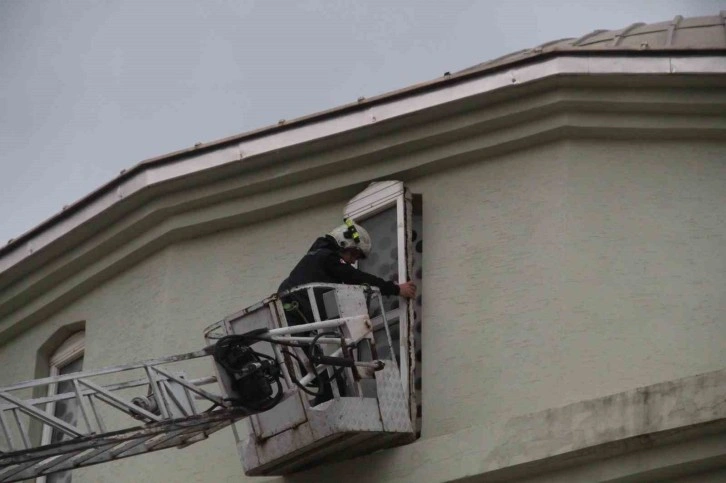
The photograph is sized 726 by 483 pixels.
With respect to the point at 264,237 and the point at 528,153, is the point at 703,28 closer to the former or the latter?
the point at 528,153

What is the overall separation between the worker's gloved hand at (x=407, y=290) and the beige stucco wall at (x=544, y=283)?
0.33 m

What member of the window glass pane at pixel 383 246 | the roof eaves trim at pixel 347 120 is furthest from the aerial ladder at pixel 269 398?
the roof eaves trim at pixel 347 120

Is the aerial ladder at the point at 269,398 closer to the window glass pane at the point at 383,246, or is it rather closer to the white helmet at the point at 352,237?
the white helmet at the point at 352,237

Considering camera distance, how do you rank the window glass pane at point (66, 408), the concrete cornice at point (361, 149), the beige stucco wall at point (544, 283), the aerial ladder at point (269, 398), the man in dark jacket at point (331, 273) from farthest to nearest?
the window glass pane at point (66, 408)
the concrete cornice at point (361, 149)
the man in dark jacket at point (331, 273)
the beige stucco wall at point (544, 283)
the aerial ladder at point (269, 398)

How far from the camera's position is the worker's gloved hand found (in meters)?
15.5

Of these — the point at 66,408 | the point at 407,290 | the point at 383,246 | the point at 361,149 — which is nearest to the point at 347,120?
the point at 361,149

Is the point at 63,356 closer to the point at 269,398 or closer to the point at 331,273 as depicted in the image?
the point at 331,273

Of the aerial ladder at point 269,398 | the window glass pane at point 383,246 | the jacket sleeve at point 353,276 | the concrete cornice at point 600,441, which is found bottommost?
the concrete cornice at point 600,441

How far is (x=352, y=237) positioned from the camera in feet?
51.9

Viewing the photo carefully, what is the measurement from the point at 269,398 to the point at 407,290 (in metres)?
1.69

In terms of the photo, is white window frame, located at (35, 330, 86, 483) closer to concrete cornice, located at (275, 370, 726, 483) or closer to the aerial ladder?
the aerial ladder

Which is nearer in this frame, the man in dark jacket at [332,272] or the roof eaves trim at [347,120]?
the man in dark jacket at [332,272]

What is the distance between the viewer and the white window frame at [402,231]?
50.5 feet

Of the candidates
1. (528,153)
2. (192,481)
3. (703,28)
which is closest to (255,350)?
(192,481)
